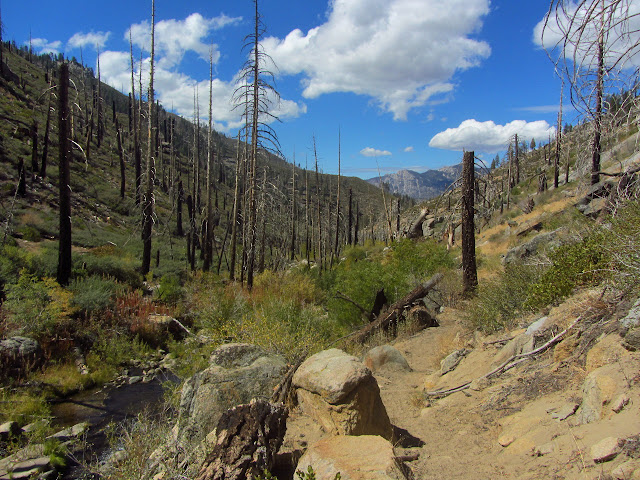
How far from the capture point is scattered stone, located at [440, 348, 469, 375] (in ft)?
26.0

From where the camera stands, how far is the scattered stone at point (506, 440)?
4.33 metres

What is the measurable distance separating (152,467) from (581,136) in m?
5.88

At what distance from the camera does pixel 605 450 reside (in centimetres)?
290

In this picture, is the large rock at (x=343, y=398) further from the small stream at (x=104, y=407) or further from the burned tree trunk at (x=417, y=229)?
the burned tree trunk at (x=417, y=229)

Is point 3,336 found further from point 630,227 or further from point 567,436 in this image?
point 630,227

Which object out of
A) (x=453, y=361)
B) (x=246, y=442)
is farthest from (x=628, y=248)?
(x=246, y=442)

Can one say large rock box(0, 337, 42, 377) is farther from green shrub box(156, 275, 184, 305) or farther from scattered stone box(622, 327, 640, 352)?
scattered stone box(622, 327, 640, 352)

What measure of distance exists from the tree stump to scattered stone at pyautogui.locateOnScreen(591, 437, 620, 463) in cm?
273

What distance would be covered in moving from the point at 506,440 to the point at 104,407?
9.10m

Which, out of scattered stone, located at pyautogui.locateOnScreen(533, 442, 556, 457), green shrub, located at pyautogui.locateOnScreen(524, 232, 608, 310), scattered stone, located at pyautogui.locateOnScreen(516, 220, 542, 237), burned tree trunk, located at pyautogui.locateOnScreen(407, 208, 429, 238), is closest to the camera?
scattered stone, located at pyautogui.locateOnScreen(533, 442, 556, 457)

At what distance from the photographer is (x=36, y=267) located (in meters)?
14.2

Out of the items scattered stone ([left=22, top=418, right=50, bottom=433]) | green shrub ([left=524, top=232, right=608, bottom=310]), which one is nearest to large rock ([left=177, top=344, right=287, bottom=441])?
scattered stone ([left=22, top=418, right=50, bottom=433])

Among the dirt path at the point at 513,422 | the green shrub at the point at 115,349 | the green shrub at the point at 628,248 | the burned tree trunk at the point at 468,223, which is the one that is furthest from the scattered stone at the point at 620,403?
the green shrub at the point at 115,349

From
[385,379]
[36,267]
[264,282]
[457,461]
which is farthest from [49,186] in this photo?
[457,461]
